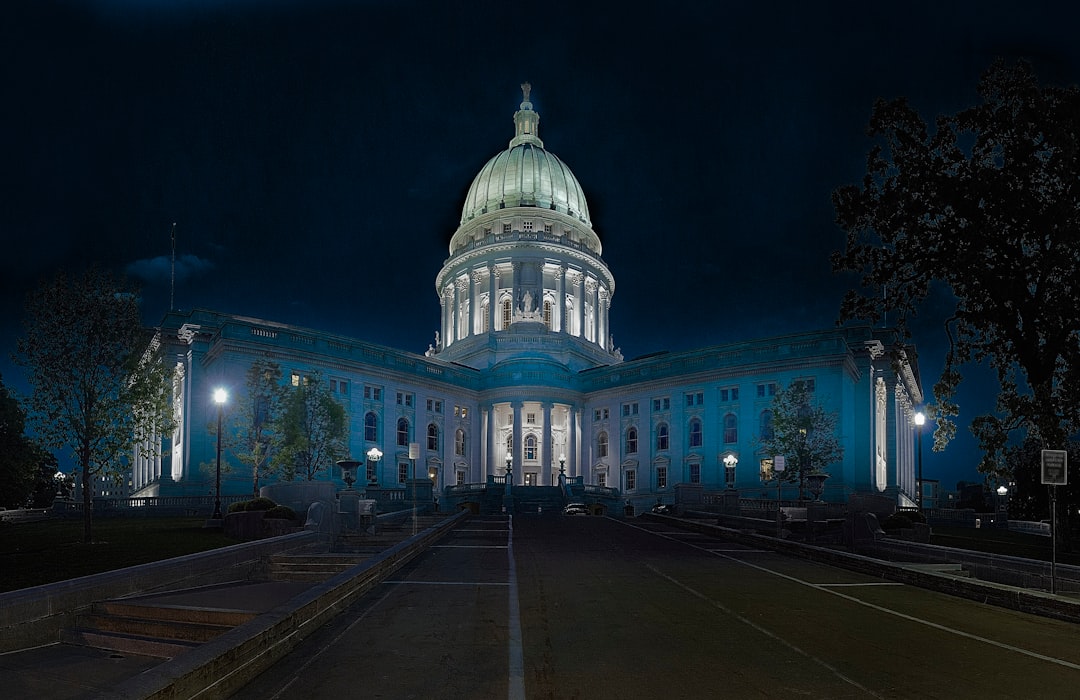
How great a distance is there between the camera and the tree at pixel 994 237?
2191cm

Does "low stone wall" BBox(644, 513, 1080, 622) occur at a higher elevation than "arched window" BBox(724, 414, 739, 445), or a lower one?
lower

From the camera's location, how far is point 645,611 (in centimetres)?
1445

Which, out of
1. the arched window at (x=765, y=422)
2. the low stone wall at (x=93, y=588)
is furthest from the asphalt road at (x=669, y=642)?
the arched window at (x=765, y=422)

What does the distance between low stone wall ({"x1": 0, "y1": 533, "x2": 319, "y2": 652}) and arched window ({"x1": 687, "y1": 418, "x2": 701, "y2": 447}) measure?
68.2 meters

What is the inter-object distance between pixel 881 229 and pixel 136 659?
70.8 feet

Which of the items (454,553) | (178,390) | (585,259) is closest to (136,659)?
(454,553)

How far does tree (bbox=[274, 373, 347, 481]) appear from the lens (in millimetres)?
57375

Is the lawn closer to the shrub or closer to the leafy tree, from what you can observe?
the shrub

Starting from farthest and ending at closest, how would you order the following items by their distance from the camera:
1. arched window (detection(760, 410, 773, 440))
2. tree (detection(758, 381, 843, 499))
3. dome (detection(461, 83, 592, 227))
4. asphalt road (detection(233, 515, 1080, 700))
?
dome (detection(461, 83, 592, 227)) → arched window (detection(760, 410, 773, 440)) → tree (detection(758, 381, 843, 499)) → asphalt road (detection(233, 515, 1080, 700))

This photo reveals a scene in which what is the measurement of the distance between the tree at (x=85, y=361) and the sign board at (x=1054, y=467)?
2493 centimetres

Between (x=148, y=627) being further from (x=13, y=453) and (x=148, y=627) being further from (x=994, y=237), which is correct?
(x=13, y=453)

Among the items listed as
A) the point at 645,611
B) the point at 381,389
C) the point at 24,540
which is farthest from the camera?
the point at 381,389

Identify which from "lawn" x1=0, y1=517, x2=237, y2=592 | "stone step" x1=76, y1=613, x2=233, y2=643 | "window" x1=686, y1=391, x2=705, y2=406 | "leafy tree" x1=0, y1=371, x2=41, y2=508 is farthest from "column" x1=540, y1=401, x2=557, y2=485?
"stone step" x1=76, y1=613, x2=233, y2=643

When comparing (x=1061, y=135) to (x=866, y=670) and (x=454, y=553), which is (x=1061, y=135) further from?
(x=454, y=553)
